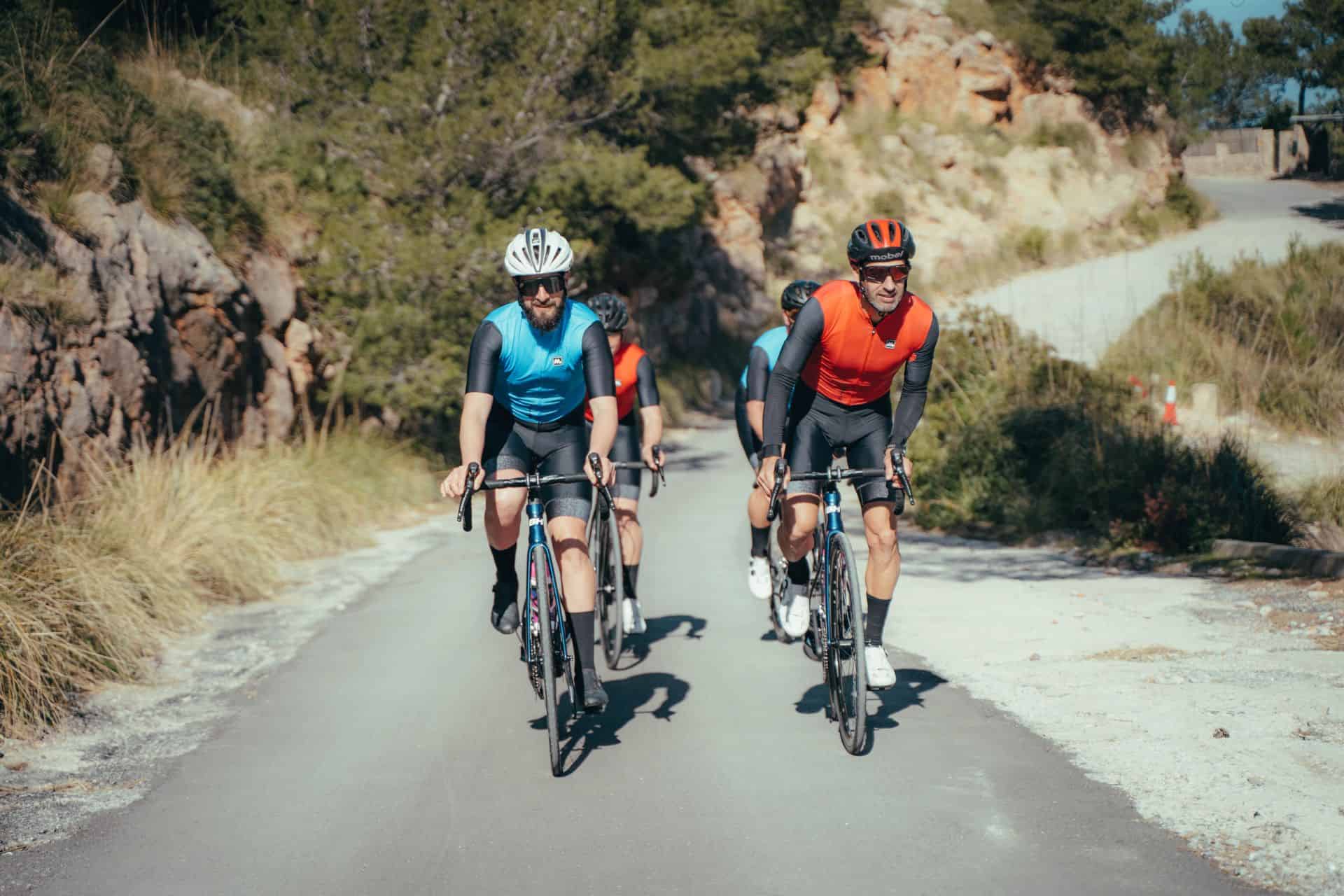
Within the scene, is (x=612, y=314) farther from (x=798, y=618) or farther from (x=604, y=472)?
(x=604, y=472)

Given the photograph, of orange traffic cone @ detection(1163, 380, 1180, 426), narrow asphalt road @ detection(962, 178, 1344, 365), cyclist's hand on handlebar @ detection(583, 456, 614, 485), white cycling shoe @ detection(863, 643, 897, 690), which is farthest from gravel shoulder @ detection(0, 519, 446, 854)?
narrow asphalt road @ detection(962, 178, 1344, 365)

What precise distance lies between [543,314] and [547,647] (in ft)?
4.84

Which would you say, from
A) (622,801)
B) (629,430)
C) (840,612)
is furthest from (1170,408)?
(622,801)

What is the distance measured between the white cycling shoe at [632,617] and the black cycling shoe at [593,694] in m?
1.97

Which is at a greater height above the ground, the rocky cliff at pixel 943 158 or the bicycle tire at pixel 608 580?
the rocky cliff at pixel 943 158

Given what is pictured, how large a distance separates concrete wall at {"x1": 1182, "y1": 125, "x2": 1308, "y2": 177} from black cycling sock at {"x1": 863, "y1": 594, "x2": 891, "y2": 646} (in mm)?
40673

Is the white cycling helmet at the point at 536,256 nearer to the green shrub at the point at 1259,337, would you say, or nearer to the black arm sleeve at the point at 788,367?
the black arm sleeve at the point at 788,367

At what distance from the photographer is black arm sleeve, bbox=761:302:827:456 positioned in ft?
19.2

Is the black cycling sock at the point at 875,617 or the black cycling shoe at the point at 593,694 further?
the black cycling sock at the point at 875,617

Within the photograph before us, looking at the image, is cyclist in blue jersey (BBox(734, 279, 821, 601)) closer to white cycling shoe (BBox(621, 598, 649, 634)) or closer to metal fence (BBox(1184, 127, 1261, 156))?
white cycling shoe (BBox(621, 598, 649, 634))

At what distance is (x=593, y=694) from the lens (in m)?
5.71

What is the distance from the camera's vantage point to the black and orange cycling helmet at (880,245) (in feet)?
18.8

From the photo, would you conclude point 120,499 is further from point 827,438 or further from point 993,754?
point 993,754

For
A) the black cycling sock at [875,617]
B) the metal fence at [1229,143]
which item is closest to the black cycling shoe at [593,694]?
the black cycling sock at [875,617]
